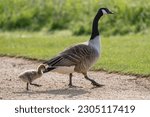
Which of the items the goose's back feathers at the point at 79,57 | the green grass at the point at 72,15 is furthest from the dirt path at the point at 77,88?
the green grass at the point at 72,15

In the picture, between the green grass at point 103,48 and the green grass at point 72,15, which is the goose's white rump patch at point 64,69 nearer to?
the green grass at point 103,48

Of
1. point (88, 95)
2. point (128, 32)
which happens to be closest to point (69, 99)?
point (88, 95)

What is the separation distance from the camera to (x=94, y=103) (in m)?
11.4

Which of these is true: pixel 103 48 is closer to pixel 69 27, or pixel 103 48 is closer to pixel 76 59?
pixel 69 27

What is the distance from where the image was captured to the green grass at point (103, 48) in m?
15.7

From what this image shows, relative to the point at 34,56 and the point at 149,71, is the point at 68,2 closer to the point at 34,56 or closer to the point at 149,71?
the point at 34,56

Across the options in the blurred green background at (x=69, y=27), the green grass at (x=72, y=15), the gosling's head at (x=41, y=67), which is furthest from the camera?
the green grass at (x=72, y=15)

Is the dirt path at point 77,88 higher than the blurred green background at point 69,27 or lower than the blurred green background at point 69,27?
lower

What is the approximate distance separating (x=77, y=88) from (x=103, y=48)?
6.13 metres

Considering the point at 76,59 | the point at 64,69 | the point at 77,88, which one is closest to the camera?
the point at 64,69

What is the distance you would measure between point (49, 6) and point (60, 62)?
44.3 ft

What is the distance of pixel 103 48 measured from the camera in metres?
19.1

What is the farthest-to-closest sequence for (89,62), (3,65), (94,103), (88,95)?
(3,65)
(89,62)
(88,95)
(94,103)

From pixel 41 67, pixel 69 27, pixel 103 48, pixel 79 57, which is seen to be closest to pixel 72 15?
pixel 69 27
